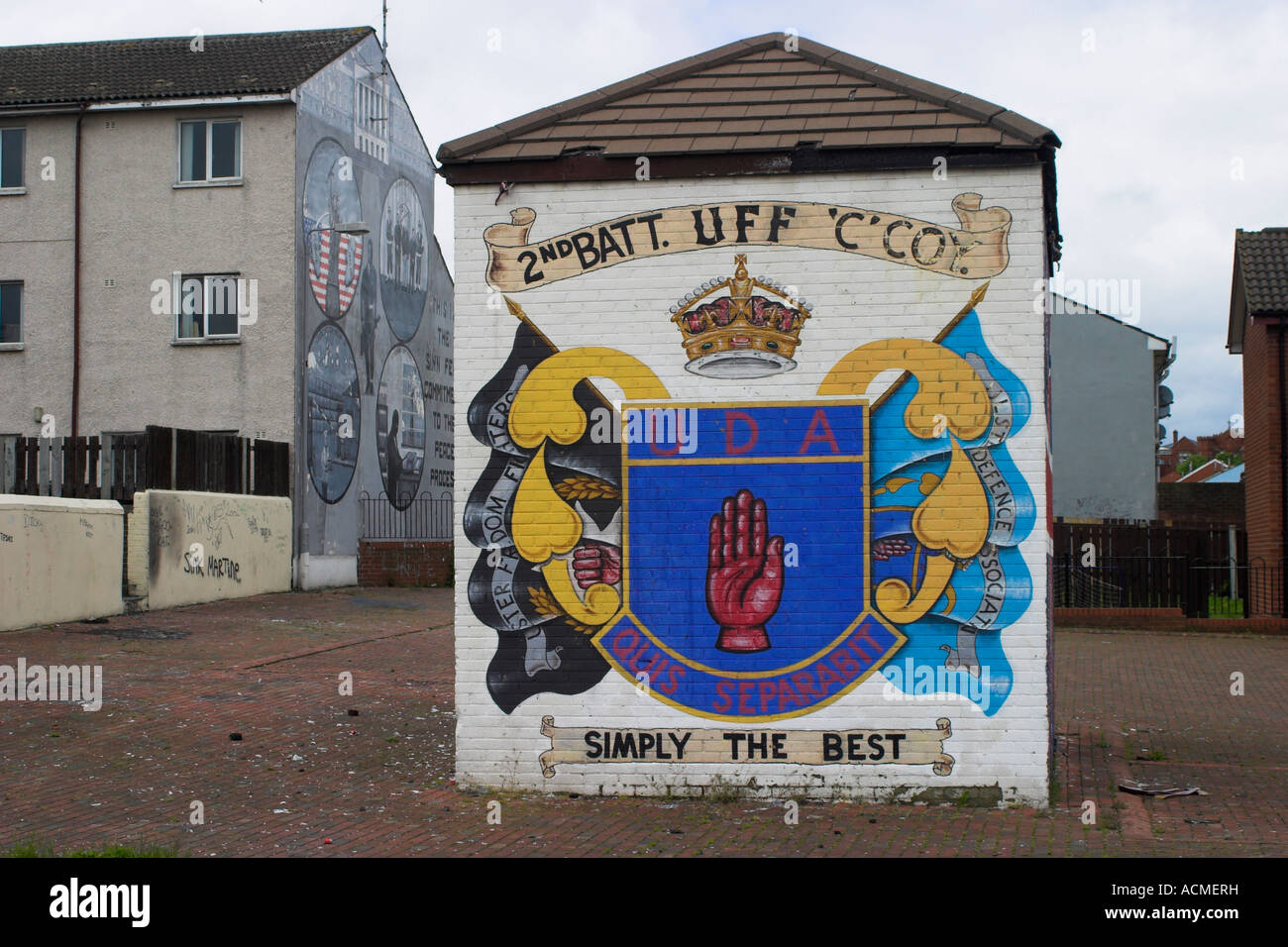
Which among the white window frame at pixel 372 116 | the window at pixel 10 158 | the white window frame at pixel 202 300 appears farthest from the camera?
the white window frame at pixel 372 116

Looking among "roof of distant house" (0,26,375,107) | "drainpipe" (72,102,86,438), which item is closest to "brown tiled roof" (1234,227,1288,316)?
"roof of distant house" (0,26,375,107)

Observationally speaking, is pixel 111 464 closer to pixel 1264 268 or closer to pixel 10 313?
pixel 10 313

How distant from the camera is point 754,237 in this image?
28.9ft

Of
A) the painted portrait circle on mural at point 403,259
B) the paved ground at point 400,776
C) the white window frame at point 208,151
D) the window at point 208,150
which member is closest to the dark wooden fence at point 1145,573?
the paved ground at point 400,776

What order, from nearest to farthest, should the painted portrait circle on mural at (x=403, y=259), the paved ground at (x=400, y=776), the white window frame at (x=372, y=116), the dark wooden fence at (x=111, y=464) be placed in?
the paved ground at (x=400, y=776)
the dark wooden fence at (x=111, y=464)
the white window frame at (x=372, y=116)
the painted portrait circle on mural at (x=403, y=259)

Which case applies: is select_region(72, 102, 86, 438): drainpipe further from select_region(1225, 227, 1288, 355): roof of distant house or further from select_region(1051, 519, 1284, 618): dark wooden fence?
select_region(1225, 227, 1288, 355): roof of distant house

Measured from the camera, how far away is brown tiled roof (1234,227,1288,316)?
23.0 m

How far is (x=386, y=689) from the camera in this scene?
522 inches

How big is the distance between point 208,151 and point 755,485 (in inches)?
768

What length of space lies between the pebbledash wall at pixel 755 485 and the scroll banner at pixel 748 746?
0.7 inches

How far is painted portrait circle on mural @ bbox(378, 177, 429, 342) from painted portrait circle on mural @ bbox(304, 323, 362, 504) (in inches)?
101

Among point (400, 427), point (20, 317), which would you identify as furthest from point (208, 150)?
point (400, 427)

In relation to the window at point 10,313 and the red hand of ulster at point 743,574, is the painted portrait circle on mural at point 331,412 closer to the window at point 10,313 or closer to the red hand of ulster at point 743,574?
the window at point 10,313

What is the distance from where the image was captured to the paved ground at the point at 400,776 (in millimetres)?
7539
